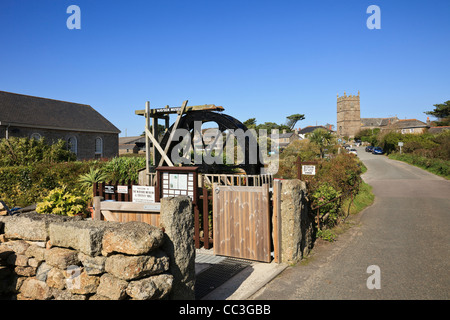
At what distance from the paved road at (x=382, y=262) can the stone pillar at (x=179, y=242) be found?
4.52ft

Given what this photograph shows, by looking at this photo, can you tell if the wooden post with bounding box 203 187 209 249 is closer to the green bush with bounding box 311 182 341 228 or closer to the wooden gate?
the wooden gate

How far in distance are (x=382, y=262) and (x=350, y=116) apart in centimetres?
9059

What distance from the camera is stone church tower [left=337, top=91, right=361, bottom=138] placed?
87.9m

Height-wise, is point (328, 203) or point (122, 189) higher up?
point (122, 189)

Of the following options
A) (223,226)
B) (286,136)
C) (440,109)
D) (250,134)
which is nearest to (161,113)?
(250,134)

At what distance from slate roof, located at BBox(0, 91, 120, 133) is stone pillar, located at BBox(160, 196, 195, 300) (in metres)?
24.7

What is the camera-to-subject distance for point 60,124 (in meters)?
27.3

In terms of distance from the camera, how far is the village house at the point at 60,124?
24.0m

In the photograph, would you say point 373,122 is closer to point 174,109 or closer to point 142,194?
point 174,109

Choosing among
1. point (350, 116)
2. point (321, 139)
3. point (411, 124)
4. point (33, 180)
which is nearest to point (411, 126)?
point (411, 124)

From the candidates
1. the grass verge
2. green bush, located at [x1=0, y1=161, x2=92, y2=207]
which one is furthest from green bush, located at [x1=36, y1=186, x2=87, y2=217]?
the grass verge

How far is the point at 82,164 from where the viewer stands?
1210cm

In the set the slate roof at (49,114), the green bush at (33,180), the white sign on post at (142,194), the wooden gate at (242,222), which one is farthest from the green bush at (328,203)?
the slate roof at (49,114)
